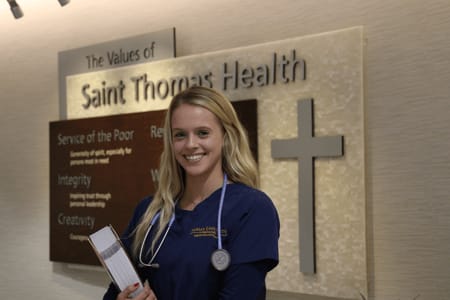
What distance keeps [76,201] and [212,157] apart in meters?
2.13

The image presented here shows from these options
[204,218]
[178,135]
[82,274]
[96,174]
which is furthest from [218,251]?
[82,274]

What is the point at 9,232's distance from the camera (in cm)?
396

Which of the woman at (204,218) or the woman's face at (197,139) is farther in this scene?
the woman's face at (197,139)

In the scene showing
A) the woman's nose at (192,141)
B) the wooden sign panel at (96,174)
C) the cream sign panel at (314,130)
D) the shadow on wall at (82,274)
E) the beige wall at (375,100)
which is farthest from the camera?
the shadow on wall at (82,274)

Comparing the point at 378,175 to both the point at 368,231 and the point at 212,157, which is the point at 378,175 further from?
the point at 212,157

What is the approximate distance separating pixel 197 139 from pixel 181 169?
6.4 inches

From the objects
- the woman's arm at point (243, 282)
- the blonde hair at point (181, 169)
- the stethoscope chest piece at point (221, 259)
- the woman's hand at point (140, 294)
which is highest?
the blonde hair at point (181, 169)

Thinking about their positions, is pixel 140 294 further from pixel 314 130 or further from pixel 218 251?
pixel 314 130

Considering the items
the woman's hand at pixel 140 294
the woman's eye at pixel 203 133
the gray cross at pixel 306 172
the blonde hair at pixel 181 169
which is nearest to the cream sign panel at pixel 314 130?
the gray cross at pixel 306 172

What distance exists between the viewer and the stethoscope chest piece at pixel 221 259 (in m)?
1.44

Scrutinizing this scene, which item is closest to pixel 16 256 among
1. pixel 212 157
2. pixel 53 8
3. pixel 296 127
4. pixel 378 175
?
pixel 53 8

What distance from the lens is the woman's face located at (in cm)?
157

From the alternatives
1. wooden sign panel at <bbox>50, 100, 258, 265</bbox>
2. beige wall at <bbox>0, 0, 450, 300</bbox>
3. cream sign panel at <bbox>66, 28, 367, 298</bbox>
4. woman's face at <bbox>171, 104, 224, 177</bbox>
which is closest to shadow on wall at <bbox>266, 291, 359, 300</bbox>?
cream sign panel at <bbox>66, 28, 367, 298</bbox>

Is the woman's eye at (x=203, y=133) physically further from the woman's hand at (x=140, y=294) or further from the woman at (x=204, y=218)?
the woman's hand at (x=140, y=294)
